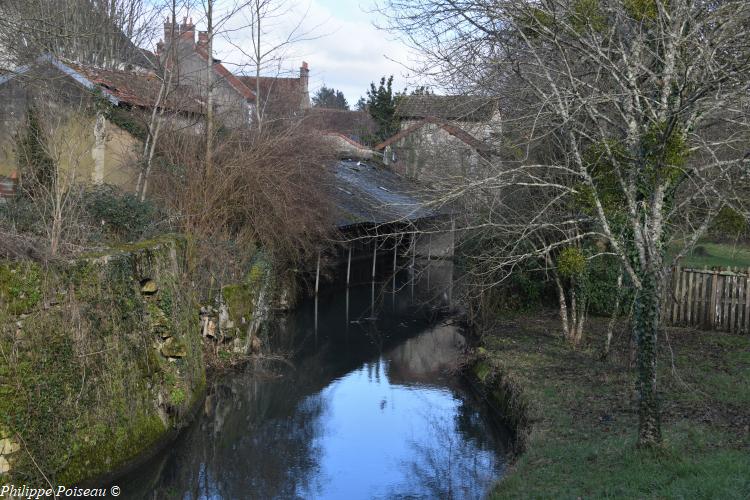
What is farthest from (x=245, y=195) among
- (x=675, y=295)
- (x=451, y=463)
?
(x=675, y=295)

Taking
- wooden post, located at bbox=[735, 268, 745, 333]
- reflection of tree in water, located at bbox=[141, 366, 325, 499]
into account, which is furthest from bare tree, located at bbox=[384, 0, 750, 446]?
wooden post, located at bbox=[735, 268, 745, 333]

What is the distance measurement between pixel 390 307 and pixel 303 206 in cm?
639

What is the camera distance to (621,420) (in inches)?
374

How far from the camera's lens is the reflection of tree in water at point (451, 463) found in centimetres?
970

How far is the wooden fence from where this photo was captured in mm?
15719

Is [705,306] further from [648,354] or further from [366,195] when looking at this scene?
[366,195]

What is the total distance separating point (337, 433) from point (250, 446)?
4.97 feet

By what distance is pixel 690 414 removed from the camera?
942cm

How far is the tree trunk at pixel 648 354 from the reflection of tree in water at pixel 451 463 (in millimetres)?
2595

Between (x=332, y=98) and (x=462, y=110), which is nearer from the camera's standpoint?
(x=462, y=110)

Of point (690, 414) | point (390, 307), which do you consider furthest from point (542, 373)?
point (390, 307)

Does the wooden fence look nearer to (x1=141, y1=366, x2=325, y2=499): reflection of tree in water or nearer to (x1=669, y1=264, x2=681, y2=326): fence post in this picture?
(x1=669, y1=264, x2=681, y2=326): fence post

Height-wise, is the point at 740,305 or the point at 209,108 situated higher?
the point at 209,108

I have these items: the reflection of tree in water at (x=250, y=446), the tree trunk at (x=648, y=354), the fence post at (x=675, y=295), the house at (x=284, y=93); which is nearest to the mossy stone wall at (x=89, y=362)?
the reflection of tree in water at (x=250, y=446)
